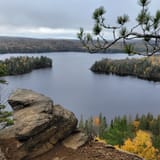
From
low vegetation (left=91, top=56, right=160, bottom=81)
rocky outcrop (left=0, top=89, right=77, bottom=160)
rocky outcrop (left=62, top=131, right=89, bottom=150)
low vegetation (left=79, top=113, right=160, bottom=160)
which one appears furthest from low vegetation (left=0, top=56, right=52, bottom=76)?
rocky outcrop (left=62, top=131, right=89, bottom=150)

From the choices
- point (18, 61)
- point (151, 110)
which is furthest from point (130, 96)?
point (18, 61)

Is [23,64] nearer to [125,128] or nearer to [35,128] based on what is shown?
[125,128]

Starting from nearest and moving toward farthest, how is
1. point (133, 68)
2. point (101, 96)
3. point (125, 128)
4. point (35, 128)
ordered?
point (35, 128) → point (125, 128) → point (101, 96) → point (133, 68)

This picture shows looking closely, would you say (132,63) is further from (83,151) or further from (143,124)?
(83,151)

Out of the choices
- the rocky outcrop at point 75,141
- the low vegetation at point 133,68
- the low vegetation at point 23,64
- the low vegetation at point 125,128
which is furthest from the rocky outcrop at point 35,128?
the low vegetation at point 133,68

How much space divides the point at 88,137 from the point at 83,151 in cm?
105

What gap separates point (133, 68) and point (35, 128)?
146 meters

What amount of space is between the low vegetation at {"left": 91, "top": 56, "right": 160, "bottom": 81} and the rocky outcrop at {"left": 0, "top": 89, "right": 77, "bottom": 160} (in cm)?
12677

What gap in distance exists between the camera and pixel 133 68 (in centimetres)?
15425

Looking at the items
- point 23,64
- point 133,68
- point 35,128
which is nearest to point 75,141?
point 35,128

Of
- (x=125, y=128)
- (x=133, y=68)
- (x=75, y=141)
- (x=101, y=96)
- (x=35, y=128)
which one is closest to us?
(x=35, y=128)

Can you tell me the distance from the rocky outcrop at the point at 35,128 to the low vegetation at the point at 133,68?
126772 mm

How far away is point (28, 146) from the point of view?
10.7 metres

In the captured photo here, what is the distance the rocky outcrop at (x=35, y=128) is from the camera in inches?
419
